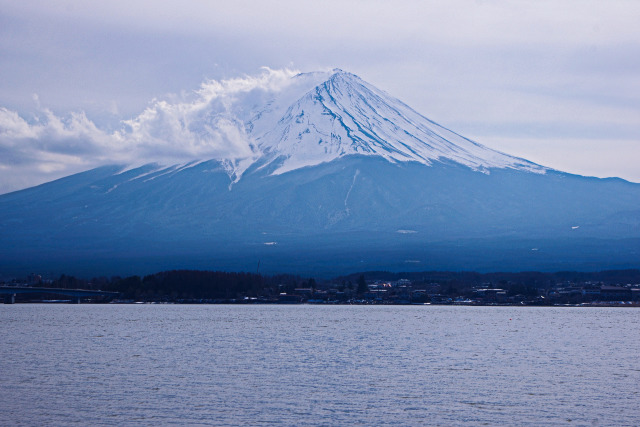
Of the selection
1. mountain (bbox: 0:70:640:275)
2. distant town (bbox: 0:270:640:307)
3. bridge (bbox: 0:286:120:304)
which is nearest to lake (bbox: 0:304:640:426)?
bridge (bbox: 0:286:120:304)

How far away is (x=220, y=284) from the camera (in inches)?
4082

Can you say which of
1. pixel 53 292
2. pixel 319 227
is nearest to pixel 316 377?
pixel 53 292

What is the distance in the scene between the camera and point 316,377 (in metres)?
33.5

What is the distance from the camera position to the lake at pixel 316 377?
2623 centimetres

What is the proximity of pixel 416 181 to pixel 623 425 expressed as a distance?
171 meters

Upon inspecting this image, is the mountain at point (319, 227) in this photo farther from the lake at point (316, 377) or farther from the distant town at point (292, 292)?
the lake at point (316, 377)

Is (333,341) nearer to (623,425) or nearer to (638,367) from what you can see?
(638,367)

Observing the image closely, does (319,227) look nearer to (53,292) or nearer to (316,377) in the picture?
(53,292)

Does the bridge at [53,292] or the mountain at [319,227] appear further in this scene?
the mountain at [319,227]

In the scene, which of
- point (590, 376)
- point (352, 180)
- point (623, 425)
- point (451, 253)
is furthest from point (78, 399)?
point (352, 180)

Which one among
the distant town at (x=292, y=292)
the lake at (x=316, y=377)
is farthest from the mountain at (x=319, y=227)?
the lake at (x=316, y=377)

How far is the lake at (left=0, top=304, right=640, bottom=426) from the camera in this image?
86.1 feet

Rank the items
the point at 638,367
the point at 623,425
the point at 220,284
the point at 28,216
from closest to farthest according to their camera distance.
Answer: the point at 623,425 → the point at 638,367 → the point at 220,284 → the point at 28,216

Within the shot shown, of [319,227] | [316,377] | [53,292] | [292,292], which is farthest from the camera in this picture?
[319,227]
